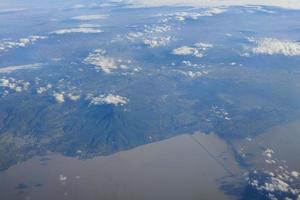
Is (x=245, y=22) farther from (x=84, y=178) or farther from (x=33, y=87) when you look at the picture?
(x=84, y=178)

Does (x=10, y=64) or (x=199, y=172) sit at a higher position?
(x=199, y=172)

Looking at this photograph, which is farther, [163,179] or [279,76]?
[279,76]

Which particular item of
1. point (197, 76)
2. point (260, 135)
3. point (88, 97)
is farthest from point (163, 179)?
point (197, 76)

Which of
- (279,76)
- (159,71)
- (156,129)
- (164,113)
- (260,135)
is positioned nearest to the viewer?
(260,135)

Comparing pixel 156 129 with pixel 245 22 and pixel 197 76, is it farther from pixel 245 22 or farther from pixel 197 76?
pixel 245 22

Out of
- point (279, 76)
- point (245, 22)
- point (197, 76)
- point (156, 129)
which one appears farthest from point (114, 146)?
point (245, 22)

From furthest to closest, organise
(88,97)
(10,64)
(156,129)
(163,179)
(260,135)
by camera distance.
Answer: (10,64) → (88,97) → (156,129) → (260,135) → (163,179)
